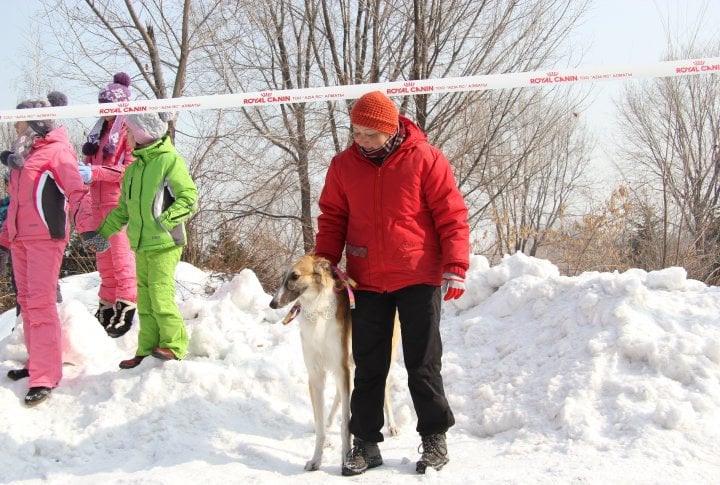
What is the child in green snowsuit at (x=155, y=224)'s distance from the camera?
4703 mm

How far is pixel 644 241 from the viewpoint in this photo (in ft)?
38.1

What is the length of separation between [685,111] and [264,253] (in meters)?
13.3

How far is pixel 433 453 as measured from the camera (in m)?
3.58

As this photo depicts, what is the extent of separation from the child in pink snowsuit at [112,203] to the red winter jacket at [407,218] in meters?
Answer: 2.90

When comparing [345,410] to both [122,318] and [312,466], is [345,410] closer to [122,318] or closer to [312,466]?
[312,466]

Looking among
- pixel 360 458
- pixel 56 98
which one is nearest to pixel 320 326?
pixel 360 458

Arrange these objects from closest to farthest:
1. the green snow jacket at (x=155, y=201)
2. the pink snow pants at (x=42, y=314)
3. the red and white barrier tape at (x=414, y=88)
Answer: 1. the pink snow pants at (x=42, y=314)
2. the green snow jacket at (x=155, y=201)
3. the red and white barrier tape at (x=414, y=88)

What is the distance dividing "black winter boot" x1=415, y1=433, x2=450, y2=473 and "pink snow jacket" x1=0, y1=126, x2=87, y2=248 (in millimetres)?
3119

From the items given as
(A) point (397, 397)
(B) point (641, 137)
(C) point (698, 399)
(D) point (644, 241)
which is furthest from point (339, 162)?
(B) point (641, 137)

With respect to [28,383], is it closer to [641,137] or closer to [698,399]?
[698,399]

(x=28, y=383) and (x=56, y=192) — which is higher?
(x=56, y=192)

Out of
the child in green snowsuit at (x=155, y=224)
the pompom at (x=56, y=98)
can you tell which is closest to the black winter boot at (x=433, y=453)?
the child in green snowsuit at (x=155, y=224)

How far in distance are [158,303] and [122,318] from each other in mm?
1166

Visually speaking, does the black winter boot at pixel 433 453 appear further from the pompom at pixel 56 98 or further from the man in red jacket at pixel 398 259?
the pompom at pixel 56 98
